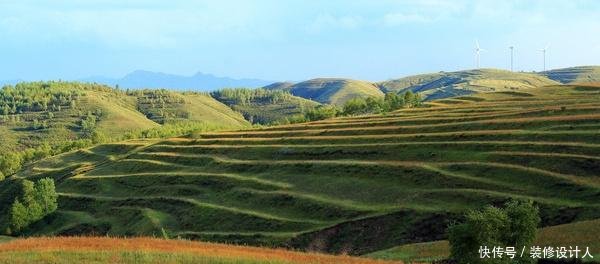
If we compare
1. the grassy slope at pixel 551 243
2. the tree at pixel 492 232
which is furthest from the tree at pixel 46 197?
the tree at pixel 492 232

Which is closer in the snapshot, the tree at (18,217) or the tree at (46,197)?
the tree at (18,217)

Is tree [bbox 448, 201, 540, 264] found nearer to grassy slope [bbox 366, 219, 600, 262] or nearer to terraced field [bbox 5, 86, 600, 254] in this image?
grassy slope [bbox 366, 219, 600, 262]

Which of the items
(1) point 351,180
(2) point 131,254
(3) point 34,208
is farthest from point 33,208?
(2) point 131,254

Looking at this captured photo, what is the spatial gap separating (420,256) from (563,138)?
50969 mm

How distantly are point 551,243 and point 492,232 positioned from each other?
53.7 ft

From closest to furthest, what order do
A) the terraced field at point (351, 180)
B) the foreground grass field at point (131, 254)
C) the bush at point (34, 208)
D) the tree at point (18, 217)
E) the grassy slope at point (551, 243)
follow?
1. the foreground grass field at point (131, 254)
2. the grassy slope at point (551, 243)
3. the terraced field at point (351, 180)
4. the tree at point (18, 217)
5. the bush at point (34, 208)

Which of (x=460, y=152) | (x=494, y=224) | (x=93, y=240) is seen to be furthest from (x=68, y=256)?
(x=460, y=152)

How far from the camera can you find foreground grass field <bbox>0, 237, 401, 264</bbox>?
32.8 m

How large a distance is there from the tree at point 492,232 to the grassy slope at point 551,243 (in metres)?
9.45

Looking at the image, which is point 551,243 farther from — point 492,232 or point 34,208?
point 34,208

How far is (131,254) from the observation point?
33969 millimetres

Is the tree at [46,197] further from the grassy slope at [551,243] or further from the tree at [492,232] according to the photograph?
the tree at [492,232]

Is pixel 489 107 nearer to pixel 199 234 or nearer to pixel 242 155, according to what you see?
pixel 242 155

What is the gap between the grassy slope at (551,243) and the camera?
48628 mm
